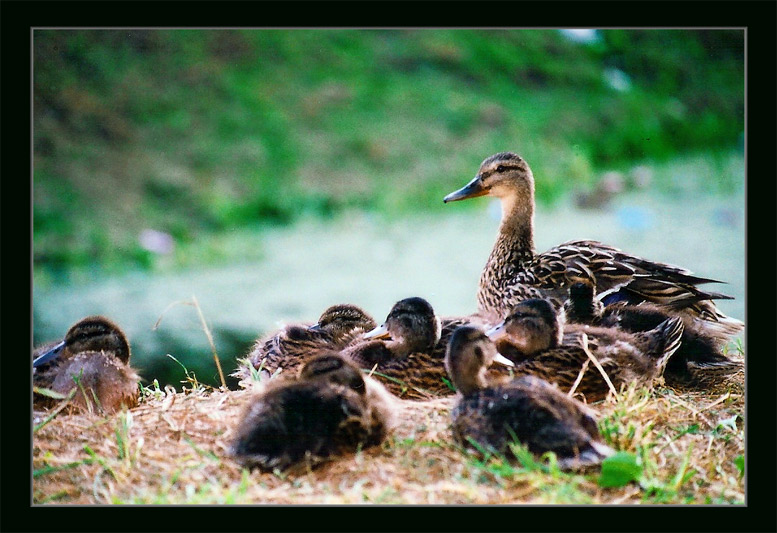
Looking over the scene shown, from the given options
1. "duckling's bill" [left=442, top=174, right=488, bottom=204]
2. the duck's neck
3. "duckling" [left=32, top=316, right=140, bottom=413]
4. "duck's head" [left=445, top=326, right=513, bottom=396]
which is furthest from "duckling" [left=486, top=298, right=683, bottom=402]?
"duckling" [left=32, top=316, right=140, bottom=413]

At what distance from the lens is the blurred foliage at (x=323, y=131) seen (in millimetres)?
4848

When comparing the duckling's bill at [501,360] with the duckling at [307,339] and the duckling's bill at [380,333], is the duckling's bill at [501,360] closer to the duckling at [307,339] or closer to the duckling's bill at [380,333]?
the duckling's bill at [380,333]

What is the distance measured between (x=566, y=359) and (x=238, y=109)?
3.77 metres

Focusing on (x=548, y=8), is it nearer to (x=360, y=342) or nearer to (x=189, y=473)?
(x=360, y=342)

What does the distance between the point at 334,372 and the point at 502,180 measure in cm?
157

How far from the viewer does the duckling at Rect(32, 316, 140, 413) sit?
10.2 ft

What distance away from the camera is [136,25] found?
8.56 ft

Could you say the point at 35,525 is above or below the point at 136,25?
below

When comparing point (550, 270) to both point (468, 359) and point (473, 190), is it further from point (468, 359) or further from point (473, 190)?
point (468, 359)

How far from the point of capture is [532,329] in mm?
3074

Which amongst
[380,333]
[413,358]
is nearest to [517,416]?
Result: [413,358]

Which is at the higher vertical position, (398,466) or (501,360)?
(501,360)

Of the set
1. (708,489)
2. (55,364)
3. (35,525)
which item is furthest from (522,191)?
(35,525)

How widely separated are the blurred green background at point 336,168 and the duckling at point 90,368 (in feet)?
4.05
